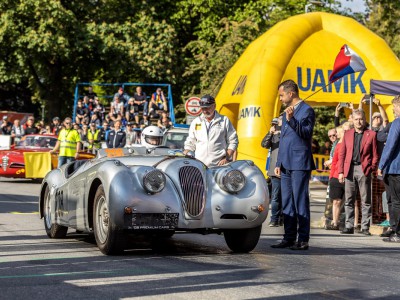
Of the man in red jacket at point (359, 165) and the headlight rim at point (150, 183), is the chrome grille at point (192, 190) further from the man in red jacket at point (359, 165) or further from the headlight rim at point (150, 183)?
the man in red jacket at point (359, 165)

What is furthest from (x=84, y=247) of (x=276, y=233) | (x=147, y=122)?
(x=147, y=122)

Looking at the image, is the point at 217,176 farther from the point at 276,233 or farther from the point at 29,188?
the point at 29,188

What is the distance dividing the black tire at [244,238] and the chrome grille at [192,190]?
23.4 inches

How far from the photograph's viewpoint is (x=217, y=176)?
1039 centimetres

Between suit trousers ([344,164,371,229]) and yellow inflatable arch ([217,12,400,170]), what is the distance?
1188cm

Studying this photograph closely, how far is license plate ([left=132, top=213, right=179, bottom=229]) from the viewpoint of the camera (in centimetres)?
994

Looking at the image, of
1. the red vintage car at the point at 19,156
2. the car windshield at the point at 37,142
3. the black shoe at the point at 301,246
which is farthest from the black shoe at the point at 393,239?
the car windshield at the point at 37,142

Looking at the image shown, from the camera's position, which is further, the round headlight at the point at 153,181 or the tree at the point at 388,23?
the tree at the point at 388,23

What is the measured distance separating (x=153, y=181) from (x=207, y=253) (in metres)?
1.13

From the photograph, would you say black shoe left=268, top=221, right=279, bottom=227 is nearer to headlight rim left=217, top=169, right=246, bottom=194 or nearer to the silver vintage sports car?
the silver vintage sports car

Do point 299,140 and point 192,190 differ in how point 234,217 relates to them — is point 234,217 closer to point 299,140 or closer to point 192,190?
point 192,190

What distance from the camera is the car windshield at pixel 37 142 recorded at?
1208 inches

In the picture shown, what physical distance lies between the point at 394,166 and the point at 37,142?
63.5 feet

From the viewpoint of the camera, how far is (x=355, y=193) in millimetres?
15070
